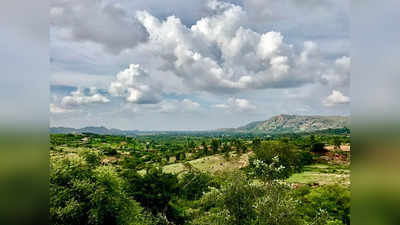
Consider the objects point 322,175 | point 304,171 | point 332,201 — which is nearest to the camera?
point 332,201

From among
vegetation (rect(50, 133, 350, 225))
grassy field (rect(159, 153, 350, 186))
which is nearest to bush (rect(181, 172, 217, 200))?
grassy field (rect(159, 153, 350, 186))

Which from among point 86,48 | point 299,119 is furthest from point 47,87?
point 299,119

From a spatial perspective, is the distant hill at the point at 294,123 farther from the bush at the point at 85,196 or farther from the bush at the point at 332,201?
the bush at the point at 85,196

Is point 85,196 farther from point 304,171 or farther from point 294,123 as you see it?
point 294,123

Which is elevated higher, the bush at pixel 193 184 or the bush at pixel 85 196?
the bush at pixel 85 196

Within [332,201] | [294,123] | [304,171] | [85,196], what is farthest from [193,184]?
[294,123]

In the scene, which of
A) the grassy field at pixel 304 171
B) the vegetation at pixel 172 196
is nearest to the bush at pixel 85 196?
the vegetation at pixel 172 196

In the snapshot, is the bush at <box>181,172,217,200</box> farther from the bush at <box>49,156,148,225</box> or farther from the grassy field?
the bush at <box>49,156,148,225</box>

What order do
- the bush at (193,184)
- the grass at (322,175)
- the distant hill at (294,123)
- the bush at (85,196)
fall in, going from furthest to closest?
the distant hill at (294,123) → the grass at (322,175) → the bush at (193,184) → the bush at (85,196)

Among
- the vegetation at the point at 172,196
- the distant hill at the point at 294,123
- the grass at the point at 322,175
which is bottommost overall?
the grass at the point at 322,175

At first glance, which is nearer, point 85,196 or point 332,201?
point 85,196

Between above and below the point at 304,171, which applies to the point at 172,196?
above

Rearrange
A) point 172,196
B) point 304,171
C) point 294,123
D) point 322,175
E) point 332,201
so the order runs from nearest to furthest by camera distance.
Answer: point 332,201, point 172,196, point 322,175, point 304,171, point 294,123

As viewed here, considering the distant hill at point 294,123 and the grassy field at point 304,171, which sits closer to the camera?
the grassy field at point 304,171
